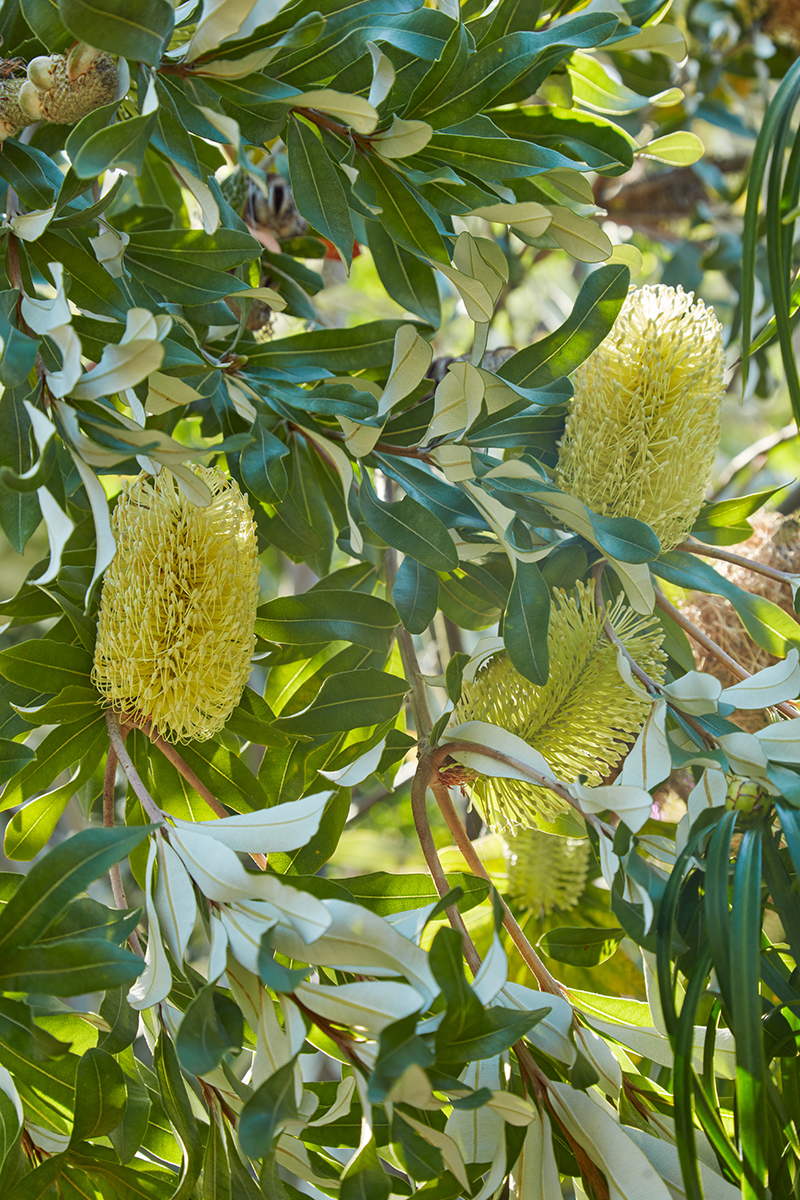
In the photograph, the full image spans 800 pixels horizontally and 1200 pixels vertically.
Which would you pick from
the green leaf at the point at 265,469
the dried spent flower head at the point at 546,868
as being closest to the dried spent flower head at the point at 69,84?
the green leaf at the point at 265,469

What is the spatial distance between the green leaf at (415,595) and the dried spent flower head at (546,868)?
0.71ft

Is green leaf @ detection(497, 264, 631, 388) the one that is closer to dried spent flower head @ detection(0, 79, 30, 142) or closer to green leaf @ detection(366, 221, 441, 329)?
green leaf @ detection(366, 221, 441, 329)

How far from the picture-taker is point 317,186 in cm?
38

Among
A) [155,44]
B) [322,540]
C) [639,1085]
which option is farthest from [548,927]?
[155,44]

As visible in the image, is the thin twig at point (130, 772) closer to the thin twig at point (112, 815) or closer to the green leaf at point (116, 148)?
the thin twig at point (112, 815)

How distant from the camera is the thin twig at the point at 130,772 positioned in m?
0.34

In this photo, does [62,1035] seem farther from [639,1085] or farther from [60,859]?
[639,1085]

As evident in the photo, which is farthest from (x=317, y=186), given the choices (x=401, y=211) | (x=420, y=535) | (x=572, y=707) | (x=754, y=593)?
(x=754, y=593)

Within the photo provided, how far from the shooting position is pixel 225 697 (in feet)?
1.22

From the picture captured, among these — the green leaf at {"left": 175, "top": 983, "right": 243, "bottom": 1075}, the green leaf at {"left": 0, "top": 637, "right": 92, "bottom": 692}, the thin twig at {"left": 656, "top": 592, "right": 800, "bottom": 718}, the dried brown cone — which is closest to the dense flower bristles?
the green leaf at {"left": 0, "top": 637, "right": 92, "bottom": 692}

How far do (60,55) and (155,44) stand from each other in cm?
8

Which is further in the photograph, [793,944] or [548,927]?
[548,927]

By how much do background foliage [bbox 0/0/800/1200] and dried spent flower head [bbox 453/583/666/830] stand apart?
0.09ft

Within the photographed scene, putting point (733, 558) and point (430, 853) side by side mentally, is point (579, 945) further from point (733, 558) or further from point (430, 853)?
point (733, 558)
